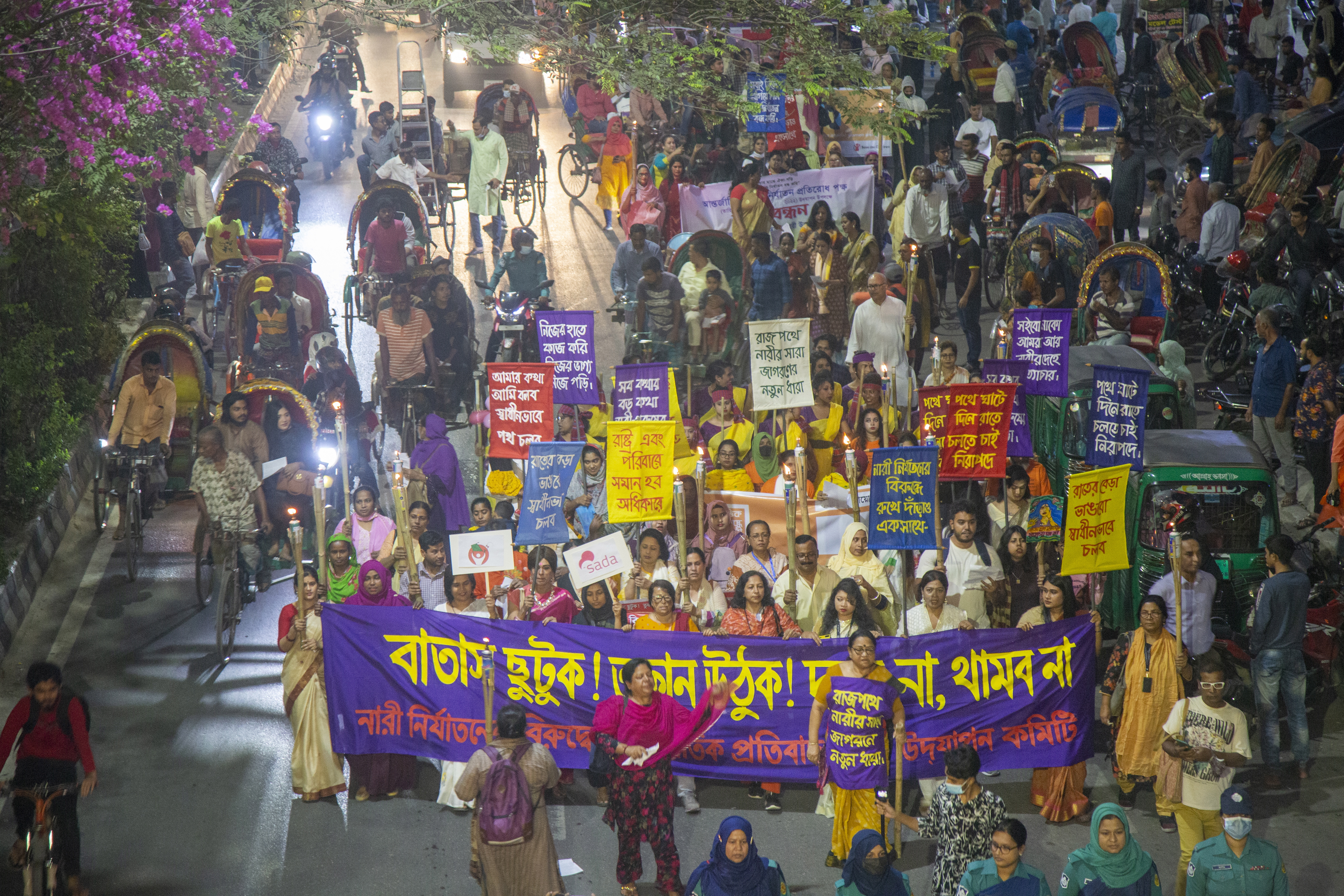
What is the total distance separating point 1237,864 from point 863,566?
3.98m

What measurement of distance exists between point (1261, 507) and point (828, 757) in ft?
15.4

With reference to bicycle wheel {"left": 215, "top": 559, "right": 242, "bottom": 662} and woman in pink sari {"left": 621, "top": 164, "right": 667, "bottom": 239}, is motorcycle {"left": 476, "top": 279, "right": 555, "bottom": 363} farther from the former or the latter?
bicycle wheel {"left": 215, "top": 559, "right": 242, "bottom": 662}

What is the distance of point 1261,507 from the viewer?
12141 mm

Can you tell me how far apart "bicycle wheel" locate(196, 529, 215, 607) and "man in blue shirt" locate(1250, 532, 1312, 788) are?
845 cm

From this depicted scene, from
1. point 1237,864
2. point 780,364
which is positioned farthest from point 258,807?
point 1237,864

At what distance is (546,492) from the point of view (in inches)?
461

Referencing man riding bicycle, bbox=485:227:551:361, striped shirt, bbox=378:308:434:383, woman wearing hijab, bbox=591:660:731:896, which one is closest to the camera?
woman wearing hijab, bbox=591:660:731:896

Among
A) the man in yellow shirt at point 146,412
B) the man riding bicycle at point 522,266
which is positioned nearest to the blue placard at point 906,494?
the man in yellow shirt at point 146,412

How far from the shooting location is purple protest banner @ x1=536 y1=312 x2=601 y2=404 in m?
13.5

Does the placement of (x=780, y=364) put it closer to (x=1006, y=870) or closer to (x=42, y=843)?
(x=1006, y=870)

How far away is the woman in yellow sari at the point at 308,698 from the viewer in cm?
1045

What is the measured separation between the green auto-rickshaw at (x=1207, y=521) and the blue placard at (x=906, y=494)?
2086 mm

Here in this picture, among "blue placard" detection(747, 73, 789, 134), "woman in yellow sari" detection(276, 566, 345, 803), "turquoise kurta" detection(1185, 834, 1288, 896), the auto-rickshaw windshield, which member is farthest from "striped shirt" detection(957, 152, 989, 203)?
"turquoise kurta" detection(1185, 834, 1288, 896)

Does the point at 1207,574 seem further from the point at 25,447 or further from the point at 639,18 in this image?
the point at 25,447
